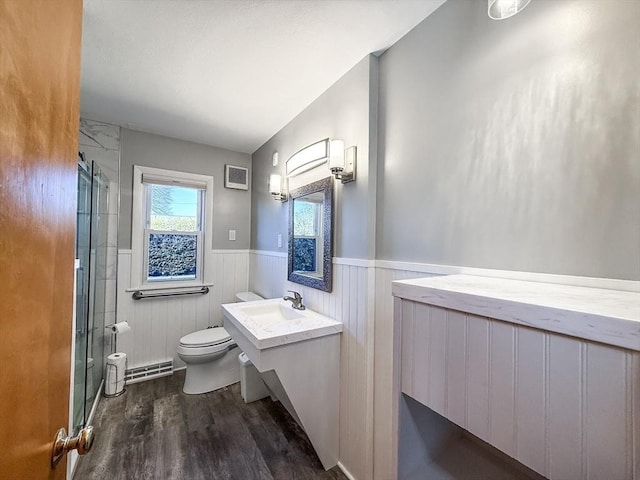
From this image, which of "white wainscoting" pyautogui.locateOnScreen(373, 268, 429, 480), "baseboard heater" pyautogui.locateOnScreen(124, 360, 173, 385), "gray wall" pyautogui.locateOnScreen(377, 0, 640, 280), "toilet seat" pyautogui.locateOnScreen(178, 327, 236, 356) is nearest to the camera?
"gray wall" pyautogui.locateOnScreen(377, 0, 640, 280)

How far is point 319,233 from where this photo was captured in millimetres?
1897

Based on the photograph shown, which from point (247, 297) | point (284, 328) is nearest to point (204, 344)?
point (247, 297)

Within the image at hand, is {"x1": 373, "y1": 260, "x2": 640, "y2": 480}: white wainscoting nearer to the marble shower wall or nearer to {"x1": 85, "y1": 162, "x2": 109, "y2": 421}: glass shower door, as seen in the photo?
{"x1": 85, "y1": 162, "x2": 109, "y2": 421}: glass shower door

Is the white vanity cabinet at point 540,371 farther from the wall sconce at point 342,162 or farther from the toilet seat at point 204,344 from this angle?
the toilet seat at point 204,344

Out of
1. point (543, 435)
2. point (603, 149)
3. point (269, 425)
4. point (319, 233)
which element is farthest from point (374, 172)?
point (269, 425)

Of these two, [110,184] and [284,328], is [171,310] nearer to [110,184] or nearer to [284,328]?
[110,184]

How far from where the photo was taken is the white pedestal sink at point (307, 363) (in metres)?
1.43

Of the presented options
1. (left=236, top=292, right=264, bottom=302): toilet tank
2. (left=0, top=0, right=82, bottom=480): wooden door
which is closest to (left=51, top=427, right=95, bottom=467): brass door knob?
(left=0, top=0, right=82, bottom=480): wooden door

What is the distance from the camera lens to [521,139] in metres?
0.96

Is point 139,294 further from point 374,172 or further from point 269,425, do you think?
point 374,172

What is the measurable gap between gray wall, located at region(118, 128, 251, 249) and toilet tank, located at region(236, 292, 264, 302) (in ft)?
1.85

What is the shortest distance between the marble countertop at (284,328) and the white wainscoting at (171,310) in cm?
116

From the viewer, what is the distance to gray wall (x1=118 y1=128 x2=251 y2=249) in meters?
2.57

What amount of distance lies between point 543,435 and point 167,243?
3.09m
